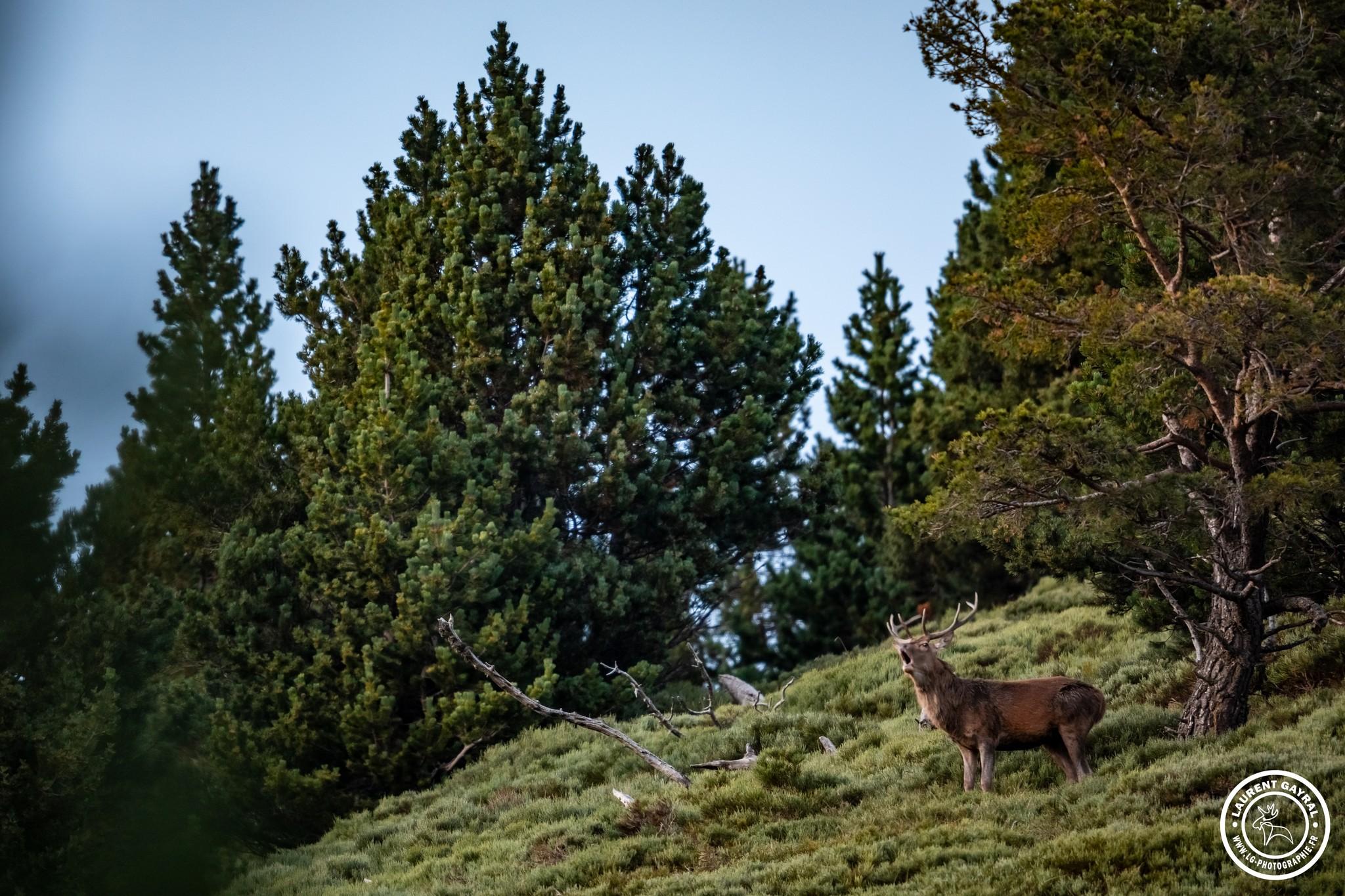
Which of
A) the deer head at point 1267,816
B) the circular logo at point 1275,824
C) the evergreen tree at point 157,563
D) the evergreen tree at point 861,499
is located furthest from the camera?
the evergreen tree at point 861,499

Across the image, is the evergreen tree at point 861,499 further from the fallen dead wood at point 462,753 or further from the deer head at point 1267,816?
the deer head at point 1267,816

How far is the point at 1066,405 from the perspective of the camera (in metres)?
19.7

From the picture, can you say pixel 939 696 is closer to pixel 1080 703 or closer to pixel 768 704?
pixel 1080 703

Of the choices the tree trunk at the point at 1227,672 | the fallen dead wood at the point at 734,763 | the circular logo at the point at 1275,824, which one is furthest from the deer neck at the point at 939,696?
the fallen dead wood at the point at 734,763

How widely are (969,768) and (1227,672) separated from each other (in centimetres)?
268

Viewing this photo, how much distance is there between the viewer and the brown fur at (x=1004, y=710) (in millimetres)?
12242

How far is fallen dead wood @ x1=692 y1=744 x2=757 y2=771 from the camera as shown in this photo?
15.3 m

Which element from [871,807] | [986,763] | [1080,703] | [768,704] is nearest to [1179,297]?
[1080,703]

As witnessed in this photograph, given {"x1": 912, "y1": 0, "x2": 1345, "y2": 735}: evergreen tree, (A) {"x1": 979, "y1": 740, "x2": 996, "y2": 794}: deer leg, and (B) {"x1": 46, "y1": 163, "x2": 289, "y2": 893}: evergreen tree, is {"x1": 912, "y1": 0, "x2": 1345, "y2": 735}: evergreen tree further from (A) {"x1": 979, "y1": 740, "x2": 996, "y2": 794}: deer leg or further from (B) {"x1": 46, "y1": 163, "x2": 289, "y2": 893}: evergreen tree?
(B) {"x1": 46, "y1": 163, "x2": 289, "y2": 893}: evergreen tree

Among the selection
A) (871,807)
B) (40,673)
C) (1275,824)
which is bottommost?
(1275,824)

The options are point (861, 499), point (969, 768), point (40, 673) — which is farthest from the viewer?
point (861, 499)

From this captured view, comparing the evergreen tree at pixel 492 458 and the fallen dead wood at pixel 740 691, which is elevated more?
the evergreen tree at pixel 492 458

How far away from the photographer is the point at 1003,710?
1235cm

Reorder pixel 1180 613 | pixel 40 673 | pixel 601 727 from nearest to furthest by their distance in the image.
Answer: pixel 40 673, pixel 1180 613, pixel 601 727
